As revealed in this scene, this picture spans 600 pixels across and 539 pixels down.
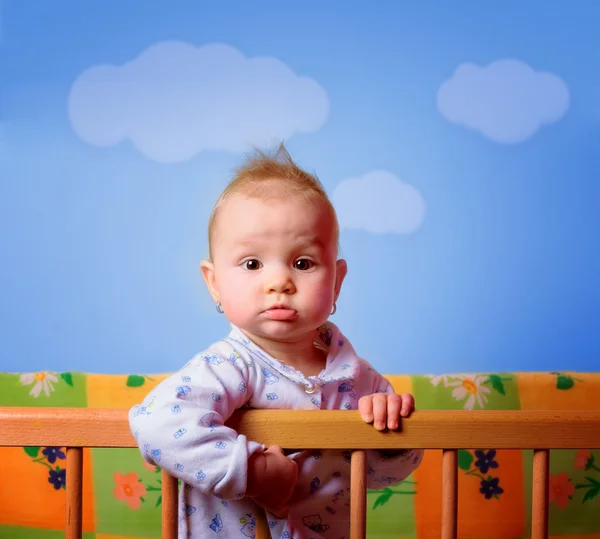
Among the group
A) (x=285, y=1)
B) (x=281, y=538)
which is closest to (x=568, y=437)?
(x=281, y=538)

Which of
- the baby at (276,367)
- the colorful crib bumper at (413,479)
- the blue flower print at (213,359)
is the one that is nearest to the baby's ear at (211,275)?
the baby at (276,367)

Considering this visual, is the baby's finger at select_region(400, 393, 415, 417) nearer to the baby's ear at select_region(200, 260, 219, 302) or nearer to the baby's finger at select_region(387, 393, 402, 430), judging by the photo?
the baby's finger at select_region(387, 393, 402, 430)

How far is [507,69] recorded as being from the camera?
2109 millimetres

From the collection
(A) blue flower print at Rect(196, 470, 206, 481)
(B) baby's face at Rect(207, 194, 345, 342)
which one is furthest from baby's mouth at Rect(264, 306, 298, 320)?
(A) blue flower print at Rect(196, 470, 206, 481)

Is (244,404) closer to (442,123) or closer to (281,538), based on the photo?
(281,538)

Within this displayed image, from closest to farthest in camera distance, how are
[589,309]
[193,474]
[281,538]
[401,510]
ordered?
[193,474] → [281,538] → [401,510] → [589,309]

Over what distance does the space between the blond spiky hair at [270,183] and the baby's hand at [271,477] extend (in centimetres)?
31

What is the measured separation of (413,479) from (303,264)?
100 centimetres

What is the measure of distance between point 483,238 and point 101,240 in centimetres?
105

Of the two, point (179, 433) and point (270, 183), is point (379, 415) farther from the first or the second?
point (270, 183)

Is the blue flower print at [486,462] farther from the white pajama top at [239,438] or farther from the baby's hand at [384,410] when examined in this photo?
the baby's hand at [384,410]

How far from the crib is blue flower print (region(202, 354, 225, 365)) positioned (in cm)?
10

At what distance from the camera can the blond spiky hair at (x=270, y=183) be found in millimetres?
1004

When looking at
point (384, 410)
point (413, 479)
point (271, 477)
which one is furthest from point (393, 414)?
point (413, 479)
